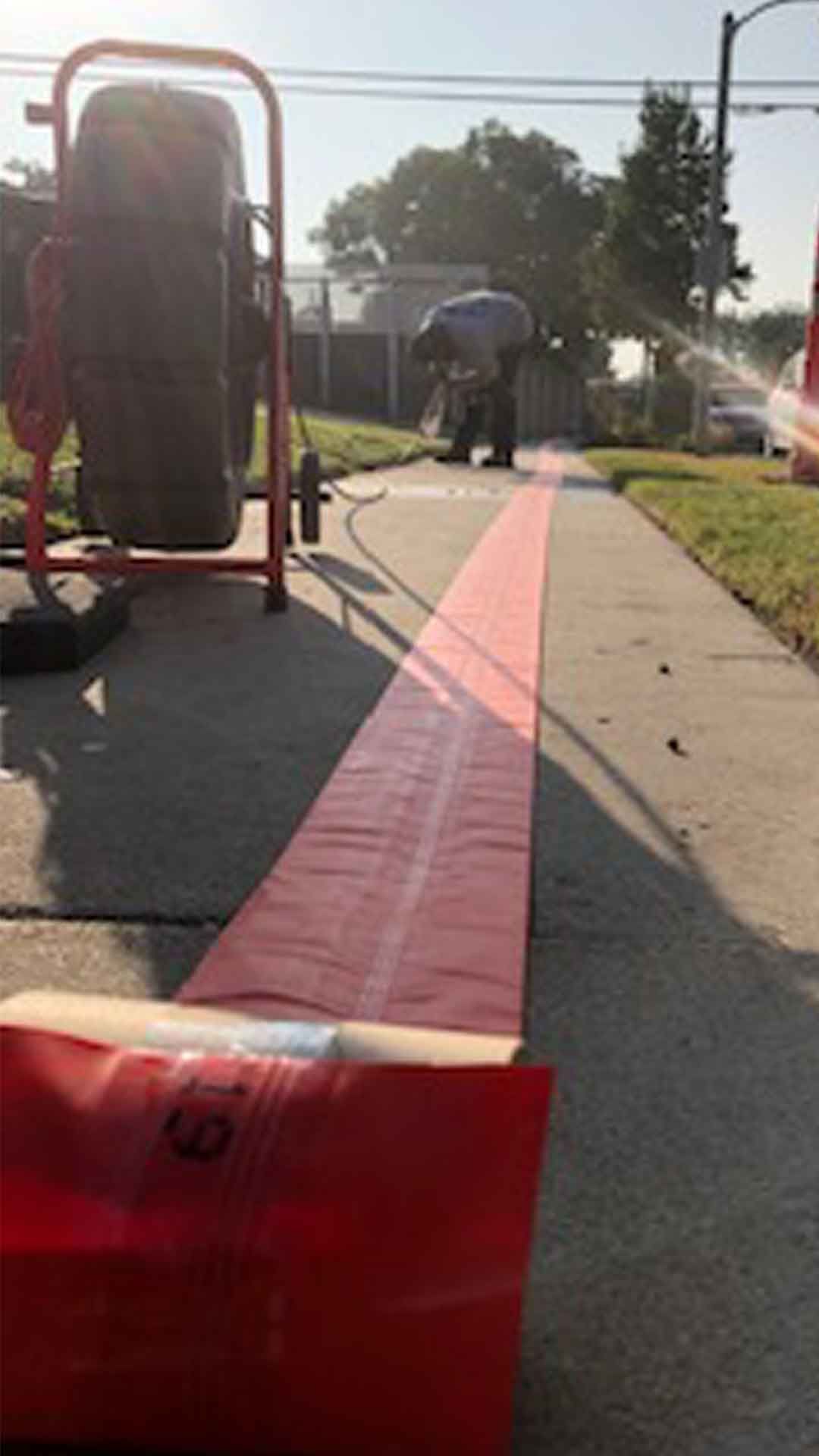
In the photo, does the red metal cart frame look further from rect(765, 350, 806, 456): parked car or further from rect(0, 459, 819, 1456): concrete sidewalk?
rect(765, 350, 806, 456): parked car

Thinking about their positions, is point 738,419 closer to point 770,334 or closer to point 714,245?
point 714,245

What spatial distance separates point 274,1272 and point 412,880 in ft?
6.56

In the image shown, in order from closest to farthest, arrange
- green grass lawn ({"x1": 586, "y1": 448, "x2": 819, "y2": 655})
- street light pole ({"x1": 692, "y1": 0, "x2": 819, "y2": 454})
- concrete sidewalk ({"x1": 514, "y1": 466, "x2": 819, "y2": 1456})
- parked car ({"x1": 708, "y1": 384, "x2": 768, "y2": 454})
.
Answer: concrete sidewalk ({"x1": 514, "y1": 466, "x2": 819, "y2": 1456}), green grass lawn ({"x1": 586, "y1": 448, "x2": 819, "y2": 655}), street light pole ({"x1": 692, "y1": 0, "x2": 819, "y2": 454}), parked car ({"x1": 708, "y1": 384, "x2": 768, "y2": 454})

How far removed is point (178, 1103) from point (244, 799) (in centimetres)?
250

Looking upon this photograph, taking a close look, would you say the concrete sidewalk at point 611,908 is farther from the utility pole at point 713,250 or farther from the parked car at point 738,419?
the parked car at point 738,419

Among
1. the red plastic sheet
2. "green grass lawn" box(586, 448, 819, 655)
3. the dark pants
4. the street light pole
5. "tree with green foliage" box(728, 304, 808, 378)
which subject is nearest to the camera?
the red plastic sheet

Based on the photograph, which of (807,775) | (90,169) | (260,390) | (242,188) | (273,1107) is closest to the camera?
(273,1107)

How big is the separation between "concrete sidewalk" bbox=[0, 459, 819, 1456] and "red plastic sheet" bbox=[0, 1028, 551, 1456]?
0.73 ft

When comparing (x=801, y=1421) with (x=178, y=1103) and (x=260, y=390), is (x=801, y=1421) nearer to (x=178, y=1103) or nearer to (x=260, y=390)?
(x=178, y=1103)

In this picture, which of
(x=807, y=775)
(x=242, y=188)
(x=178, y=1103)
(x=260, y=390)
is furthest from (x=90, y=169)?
(x=178, y=1103)

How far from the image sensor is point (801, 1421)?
71.4 inches

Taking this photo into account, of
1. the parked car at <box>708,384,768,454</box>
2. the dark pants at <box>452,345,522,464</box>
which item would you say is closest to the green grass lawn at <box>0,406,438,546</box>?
the dark pants at <box>452,345,522,464</box>

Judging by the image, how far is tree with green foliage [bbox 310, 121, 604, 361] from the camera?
263 feet

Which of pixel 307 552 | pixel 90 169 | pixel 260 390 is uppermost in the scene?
pixel 90 169
